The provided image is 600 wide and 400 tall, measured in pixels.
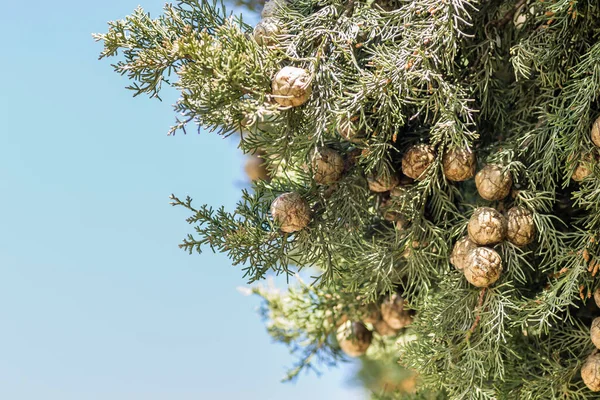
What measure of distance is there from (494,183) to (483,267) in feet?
0.24

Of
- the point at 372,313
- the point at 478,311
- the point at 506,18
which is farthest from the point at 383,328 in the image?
the point at 506,18

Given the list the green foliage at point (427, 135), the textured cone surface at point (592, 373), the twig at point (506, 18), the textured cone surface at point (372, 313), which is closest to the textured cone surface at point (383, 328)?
the textured cone surface at point (372, 313)

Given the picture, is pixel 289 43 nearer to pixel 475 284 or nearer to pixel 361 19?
pixel 361 19

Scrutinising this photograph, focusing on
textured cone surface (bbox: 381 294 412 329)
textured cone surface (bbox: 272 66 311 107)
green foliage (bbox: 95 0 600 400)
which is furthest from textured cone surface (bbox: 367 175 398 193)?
textured cone surface (bbox: 381 294 412 329)

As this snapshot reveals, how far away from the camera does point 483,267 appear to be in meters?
0.61

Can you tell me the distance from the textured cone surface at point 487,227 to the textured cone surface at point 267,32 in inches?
9.0

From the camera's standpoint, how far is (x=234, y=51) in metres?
0.57

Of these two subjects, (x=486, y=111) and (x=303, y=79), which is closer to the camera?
(x=303, y=79)

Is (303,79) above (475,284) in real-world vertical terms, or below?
Result: above

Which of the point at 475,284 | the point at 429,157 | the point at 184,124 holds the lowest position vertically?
the point at 475,284

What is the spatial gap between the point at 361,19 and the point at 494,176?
7.1 inches

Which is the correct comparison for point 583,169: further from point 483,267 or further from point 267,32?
point 267,32

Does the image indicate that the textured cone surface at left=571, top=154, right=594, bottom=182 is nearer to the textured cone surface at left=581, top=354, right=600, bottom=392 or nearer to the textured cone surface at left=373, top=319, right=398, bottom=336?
the textured cone surface at left=581, top=354, right=600, bottom=392

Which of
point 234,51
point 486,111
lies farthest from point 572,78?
point 234,51
